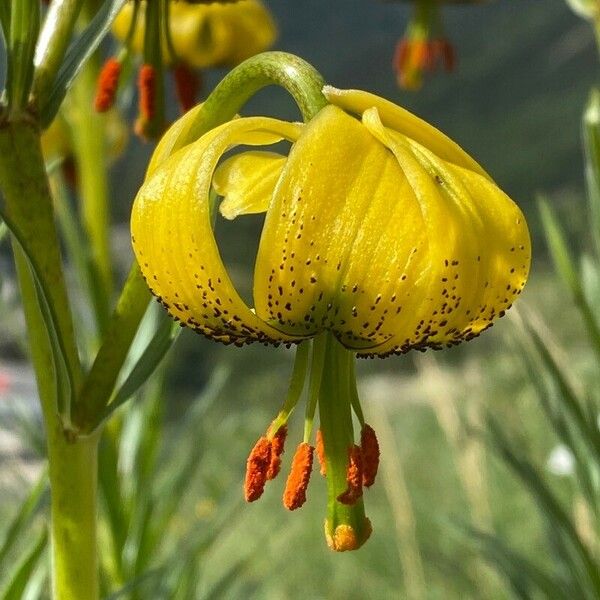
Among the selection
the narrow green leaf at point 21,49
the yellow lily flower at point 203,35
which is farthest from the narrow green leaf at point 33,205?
the yellow lily flower at point 203,35

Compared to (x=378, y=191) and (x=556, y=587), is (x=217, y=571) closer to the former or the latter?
(x=556, y=587)

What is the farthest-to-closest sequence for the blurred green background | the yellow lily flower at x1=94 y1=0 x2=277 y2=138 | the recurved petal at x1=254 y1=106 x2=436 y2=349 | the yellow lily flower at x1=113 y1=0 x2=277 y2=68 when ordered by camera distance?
the yellow lily flower at x1=113 y1=0 x2=277 y2=68 < the blurred green background < the yellow lily flower at x1=94 y1=0 x2=277 y2=138 < the recurved petal at x1=254 y1=106 x2=436 y2=349

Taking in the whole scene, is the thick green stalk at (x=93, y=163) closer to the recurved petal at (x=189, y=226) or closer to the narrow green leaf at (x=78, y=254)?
the narrow green leaf at (x=78, y=254)

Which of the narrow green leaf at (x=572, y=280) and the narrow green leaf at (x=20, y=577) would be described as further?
the narrow green leaf at (x=572, y=280)

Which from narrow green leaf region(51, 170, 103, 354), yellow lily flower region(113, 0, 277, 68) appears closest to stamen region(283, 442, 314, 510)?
narrow green leaf region(51, 170, 103, 354)

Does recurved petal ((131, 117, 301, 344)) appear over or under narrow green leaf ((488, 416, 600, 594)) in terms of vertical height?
over

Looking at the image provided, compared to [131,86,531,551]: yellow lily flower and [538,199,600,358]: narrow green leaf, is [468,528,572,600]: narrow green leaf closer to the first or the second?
[538,199,600,358]: narrow green leaf

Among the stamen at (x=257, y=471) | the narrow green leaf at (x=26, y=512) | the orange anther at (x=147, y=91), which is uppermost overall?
the orange anther at (x=147, y=91)
